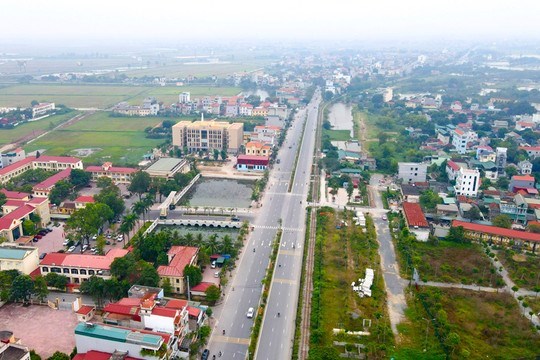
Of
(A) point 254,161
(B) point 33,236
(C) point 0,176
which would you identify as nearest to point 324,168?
(A) point 254,161

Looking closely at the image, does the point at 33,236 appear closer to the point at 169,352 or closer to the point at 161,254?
the point at 161,254

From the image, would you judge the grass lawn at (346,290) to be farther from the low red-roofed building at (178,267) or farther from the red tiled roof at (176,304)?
the low red-roofed building at (178,267)

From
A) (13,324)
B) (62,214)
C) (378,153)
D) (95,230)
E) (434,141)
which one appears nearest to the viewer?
(13,324)

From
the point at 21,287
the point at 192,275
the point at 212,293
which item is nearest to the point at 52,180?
the point at 21,287

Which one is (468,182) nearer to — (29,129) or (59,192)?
(59,192)

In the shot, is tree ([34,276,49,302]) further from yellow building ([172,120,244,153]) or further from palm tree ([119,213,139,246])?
yellow building ([172,120,244,153])
